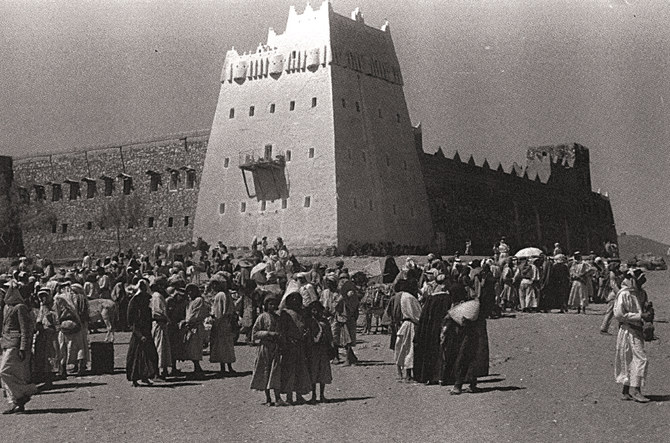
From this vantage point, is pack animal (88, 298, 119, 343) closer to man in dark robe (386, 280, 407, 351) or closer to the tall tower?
man in dark robe (386, 280, 407, 351)

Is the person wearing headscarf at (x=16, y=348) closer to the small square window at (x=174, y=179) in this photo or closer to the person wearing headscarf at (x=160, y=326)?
the person wearing headscarf at (x=160, y=326)

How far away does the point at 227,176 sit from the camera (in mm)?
43500

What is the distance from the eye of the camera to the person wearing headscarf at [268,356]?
11516 millimetres

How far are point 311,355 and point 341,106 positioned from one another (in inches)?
1188

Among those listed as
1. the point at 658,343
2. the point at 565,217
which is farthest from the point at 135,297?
the point at 565,217

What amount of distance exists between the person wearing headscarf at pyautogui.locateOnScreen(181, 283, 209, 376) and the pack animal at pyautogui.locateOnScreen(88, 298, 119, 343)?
14.8 ft

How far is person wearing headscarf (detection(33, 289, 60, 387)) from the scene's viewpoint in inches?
500

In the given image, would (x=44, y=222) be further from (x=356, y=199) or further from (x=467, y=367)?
(x=467, y=367)

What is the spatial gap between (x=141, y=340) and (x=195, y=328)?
131 centimetres

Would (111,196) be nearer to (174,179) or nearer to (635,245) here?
(174,179)

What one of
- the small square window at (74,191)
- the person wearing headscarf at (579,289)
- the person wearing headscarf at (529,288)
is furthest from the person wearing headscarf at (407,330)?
the small square window at (74,191)

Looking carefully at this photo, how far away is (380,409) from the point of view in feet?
36.5

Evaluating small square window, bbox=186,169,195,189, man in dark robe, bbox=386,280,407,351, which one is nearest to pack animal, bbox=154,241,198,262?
small square window, bbox=186,169,195,189

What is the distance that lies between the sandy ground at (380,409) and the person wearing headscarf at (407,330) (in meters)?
0.33
